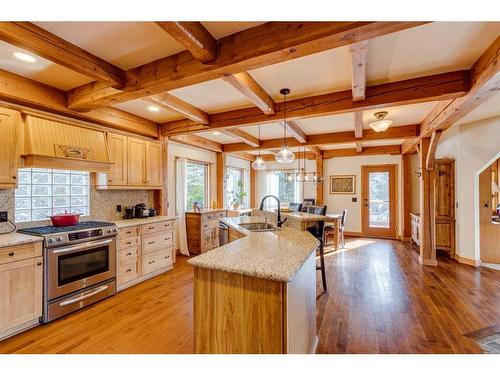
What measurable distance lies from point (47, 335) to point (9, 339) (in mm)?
296

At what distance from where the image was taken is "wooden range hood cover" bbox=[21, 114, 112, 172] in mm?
2637

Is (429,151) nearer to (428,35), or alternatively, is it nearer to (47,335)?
(428,35)

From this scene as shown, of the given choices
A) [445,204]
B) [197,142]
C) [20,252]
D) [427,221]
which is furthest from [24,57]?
[445,204]

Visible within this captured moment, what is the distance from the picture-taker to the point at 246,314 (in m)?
1.44

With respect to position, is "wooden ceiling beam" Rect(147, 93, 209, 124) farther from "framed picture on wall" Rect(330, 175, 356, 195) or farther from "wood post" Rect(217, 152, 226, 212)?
"framed picture on wall" Rect(330, 175, 356, 195)

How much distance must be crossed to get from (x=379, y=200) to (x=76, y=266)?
6941 mm

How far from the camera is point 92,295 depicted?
2902 millimetres

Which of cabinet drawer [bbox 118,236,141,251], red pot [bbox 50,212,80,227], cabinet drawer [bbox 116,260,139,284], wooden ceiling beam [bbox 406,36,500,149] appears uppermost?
wooden ceiling beam [bbox 406,36,500,149]

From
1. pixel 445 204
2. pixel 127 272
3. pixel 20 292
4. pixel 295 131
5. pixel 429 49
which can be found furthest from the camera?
pixel 445 204

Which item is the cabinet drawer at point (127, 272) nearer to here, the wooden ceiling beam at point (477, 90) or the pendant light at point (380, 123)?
the pendant light at point (380, 123)

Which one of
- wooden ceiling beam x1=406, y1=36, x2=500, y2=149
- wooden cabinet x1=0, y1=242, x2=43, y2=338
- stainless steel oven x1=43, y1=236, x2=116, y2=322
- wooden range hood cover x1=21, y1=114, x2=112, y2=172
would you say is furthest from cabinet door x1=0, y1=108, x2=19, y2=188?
wooden ceiling beam x1=406, y1=36, x2=500, y2=149

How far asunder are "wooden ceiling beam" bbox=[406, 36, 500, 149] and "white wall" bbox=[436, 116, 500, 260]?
3.86 ft

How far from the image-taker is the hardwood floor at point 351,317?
6.97ft

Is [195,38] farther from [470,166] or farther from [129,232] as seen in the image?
[470,166]
